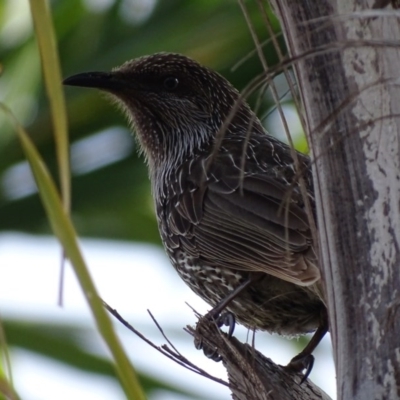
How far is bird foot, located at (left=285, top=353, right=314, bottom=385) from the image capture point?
3.71 meters

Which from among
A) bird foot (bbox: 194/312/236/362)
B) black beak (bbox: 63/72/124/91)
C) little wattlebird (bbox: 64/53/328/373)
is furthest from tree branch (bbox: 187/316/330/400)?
black beak (bbox: 63/72/124/91)

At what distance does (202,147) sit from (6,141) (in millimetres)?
1031

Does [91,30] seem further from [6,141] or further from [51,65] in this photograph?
[51,65]

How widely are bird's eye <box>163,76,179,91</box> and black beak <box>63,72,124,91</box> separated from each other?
0.27m

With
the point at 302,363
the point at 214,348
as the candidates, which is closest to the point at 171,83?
the point at 302,363

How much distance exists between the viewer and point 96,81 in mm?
5051

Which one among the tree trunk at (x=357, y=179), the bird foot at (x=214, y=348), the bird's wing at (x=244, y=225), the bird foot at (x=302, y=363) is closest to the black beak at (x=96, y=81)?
the bird's wing at (x=244, y=225)

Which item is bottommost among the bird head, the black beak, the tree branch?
the tree branch

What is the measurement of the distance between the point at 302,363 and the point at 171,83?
200 cm

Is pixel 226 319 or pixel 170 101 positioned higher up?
pixel 170 101

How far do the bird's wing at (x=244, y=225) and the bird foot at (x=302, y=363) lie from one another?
324mm

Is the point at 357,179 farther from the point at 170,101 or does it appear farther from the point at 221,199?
the point at 170,101

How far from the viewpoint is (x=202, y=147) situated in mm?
5188

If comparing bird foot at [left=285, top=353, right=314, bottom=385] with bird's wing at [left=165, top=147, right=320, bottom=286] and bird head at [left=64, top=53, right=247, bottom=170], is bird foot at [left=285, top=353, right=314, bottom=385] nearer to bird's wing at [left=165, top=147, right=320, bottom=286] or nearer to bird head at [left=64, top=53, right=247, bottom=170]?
bird's wing at [left=165, top=147, right=320, bottom=286]
